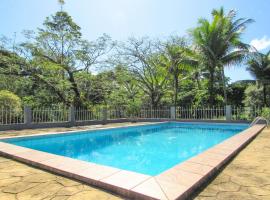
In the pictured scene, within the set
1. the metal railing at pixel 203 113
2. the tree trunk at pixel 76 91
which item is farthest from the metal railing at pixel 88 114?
the metal railing at pixel 203 113

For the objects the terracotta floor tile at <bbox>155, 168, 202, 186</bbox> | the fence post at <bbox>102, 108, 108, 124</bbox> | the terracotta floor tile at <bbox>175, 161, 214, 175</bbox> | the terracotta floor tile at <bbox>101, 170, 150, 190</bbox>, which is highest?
the fence post at <bbox>102, 108, 108, 124</bbox>

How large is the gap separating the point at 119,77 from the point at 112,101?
207 cm

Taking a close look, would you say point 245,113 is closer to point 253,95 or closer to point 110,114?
point 110,114

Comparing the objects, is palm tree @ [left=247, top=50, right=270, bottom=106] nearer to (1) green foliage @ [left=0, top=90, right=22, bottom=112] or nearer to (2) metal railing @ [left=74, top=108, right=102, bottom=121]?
(2) metal railing @ [left=74, top=108, right=102, bottom=121]

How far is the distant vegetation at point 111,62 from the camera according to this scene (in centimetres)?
1388

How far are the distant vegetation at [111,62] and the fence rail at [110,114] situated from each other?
36.1 inches

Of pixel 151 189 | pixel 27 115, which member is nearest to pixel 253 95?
pixel 27 115

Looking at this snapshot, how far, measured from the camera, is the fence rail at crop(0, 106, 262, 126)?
416 inches

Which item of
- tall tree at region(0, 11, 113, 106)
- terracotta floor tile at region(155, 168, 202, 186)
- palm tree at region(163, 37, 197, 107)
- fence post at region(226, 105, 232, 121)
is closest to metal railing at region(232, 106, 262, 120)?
fence post at region(226, 105, 232, 121)

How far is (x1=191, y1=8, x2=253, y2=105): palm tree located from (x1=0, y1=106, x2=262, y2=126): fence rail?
5.94 ft

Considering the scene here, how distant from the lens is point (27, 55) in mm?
14117

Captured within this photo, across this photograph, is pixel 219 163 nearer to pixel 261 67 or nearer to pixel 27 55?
pixel 27 55

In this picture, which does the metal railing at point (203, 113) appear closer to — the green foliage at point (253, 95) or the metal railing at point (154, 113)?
the metal railing at point (154, 113)

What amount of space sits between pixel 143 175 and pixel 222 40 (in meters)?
12.7
